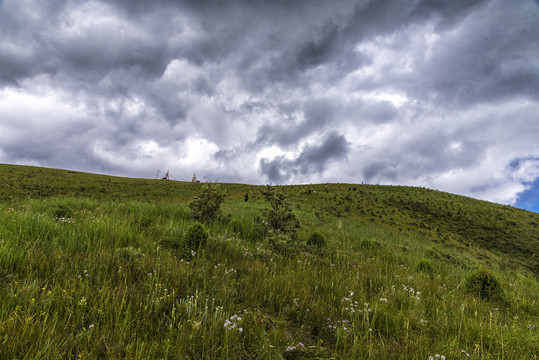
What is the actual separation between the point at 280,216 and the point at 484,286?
5.87m

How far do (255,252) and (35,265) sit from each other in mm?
3873

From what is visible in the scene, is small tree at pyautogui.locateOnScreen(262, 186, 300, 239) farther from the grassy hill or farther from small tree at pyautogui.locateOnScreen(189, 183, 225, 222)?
small tree at pyautogui.locateOnScreen(189, 183, 225, 222)

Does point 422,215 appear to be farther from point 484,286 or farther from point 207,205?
point 207,205

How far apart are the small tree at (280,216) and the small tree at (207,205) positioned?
248cm

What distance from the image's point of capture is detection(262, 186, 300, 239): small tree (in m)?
8.02

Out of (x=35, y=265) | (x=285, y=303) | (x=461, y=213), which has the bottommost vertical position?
(x=285, y=303)

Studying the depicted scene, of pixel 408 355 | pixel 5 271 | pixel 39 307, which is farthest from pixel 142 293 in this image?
pixel 408 355

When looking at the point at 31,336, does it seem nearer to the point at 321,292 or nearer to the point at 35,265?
the point at 35,265

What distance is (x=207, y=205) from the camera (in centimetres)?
962

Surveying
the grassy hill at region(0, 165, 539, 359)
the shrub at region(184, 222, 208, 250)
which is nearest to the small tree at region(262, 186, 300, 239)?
the grassy hill at region(0, 165, 539, 359)

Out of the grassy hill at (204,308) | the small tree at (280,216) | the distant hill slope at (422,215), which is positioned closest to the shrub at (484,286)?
the grassy hill at (204,308)

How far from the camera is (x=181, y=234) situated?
581 centimetres

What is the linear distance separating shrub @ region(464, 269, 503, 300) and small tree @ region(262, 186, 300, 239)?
16.3 ft

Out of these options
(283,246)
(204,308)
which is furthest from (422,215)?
(204,308)
